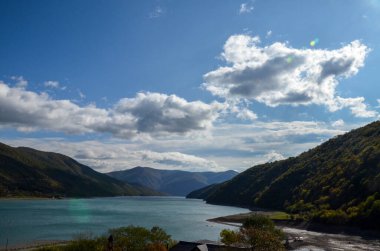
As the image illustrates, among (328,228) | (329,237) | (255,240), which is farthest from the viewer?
(328,228)

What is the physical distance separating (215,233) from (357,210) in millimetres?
55604

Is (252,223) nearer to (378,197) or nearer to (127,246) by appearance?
(127,246)

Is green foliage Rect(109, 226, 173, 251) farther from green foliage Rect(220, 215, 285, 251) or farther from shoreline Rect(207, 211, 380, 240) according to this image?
shoreline Rect(207, 211, 380, 240)

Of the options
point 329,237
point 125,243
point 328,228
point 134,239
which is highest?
point 134,239

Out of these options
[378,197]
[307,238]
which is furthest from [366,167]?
[307,238]

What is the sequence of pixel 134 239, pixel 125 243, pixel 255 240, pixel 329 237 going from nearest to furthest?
pixel 125 243
pixel 134 239
pixel 255 240
pixel 329 237

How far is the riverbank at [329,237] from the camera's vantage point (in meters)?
114

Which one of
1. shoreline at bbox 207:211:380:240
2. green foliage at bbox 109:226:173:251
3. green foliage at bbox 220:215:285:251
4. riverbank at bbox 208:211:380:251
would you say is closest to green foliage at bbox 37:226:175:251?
green foliage at bbox 109:226:173:251

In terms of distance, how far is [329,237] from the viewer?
138 m

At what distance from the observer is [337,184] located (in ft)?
645

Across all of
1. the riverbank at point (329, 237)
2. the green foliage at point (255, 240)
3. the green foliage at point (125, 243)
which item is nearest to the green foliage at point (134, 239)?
the green foliage at point (125, 243)

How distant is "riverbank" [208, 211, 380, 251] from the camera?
114m

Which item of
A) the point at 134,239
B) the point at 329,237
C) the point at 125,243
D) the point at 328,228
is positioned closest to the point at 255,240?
the point at 134,239

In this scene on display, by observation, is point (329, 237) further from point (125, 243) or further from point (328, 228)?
point (125, 243)
